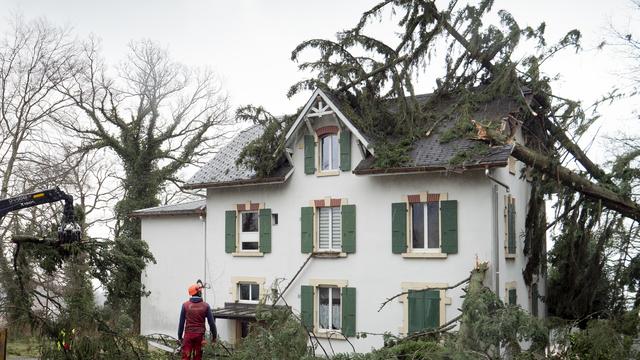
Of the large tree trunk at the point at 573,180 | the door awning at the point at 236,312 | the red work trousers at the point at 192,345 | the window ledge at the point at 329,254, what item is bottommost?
the door awning at the point at 236,312

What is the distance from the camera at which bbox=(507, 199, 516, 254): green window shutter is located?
1688 cm

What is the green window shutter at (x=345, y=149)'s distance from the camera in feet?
57.7

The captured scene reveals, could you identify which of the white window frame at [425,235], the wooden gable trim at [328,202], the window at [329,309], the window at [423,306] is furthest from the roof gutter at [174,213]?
the window at [423,306]

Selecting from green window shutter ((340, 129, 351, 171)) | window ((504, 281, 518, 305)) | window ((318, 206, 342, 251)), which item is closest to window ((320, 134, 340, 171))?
green window shutter ((340, 129, 351, 171))

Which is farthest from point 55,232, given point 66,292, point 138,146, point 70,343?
point 138,146

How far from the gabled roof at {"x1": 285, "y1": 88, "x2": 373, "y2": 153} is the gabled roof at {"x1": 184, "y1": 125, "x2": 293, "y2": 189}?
1.09m

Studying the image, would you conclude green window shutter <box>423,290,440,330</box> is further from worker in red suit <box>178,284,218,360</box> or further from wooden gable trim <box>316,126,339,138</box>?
worker in red suit <box>178,284,218,360</box>

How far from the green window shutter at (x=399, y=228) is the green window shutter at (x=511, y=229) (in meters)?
2.69

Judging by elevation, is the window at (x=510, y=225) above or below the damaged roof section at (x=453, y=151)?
below

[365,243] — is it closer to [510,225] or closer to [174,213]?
[510,225]

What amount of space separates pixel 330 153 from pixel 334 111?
4.81 feet

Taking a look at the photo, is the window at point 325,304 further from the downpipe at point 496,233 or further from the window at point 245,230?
the downpipe at point 496,233

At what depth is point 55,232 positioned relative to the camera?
11.0m

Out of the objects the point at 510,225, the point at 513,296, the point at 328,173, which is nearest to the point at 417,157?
the point at 328,173
